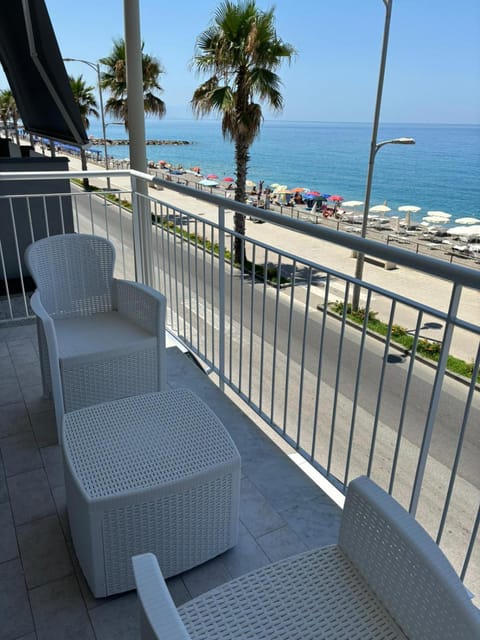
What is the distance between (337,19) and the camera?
289 ft

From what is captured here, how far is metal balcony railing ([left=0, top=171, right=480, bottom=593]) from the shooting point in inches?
70.3

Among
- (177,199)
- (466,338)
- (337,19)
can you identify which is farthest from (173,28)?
(466,338)

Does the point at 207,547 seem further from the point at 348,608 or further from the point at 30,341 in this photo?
the point at 30,341

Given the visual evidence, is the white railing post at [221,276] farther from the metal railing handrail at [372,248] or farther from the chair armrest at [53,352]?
the chair armrest at [53,352]

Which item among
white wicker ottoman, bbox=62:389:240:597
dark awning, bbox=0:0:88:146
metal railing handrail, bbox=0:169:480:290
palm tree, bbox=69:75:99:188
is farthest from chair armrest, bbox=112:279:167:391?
palm tree, bbox=69:75:99:188

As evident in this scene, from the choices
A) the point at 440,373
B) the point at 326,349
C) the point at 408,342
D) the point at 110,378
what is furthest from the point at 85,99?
the point at 440,373

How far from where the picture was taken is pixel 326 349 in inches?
517

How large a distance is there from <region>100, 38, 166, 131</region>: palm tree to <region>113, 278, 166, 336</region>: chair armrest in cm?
2254

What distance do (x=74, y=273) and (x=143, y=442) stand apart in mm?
1586

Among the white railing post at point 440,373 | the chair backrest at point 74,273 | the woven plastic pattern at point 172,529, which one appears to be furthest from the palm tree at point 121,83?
the white railing post at point 440,373

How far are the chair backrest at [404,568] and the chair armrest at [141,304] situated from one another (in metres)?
1.64

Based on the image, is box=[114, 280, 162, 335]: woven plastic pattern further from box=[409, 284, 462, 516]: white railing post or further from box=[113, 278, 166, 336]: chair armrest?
box=[409, 284, 462, 516]: white railing post

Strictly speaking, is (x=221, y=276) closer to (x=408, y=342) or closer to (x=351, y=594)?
(x=351, y=594)

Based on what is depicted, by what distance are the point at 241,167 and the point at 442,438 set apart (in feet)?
34.9
